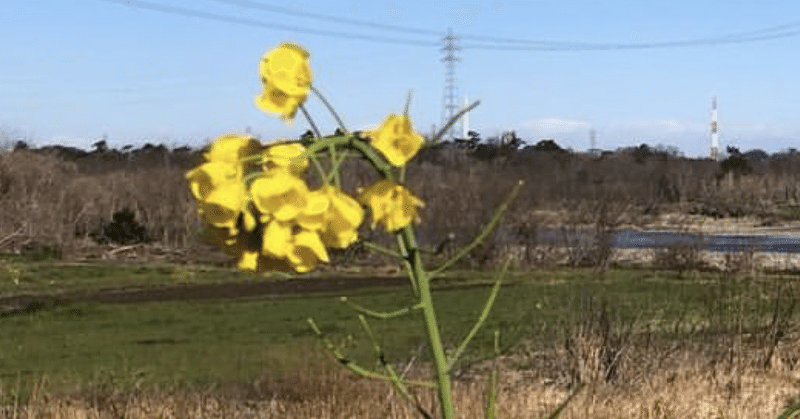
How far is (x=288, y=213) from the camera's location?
144 cm

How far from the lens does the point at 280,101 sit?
149 cm

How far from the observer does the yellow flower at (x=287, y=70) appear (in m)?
1.49

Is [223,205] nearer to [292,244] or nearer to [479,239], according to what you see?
[292,244]

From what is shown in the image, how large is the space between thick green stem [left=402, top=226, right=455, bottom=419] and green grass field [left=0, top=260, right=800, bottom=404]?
758 cm

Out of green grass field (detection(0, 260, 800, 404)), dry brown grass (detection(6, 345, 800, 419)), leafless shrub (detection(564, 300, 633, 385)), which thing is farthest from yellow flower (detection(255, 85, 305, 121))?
leafless shrub (detection(564, 300, 633, 385))

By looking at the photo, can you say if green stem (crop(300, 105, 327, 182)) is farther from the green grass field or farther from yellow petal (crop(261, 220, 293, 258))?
the green grass field

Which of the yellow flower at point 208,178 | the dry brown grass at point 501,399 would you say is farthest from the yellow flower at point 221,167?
the dry brown grass at point 501,399

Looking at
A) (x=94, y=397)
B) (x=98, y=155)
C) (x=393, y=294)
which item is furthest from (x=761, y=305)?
(x=98, y=155)

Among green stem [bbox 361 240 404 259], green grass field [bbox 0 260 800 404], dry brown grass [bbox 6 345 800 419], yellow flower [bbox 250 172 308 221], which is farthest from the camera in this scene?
green grass field [bbox 0 260 800 404]

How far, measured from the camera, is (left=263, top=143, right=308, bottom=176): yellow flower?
1.47 m

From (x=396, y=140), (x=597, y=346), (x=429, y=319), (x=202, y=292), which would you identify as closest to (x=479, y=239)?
(x=429, y=319)

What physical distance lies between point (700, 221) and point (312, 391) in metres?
57.7

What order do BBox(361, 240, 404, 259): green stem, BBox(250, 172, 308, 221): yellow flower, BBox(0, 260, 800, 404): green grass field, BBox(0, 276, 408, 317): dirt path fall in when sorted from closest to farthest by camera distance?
BBox(250, 172, 308, 221): yellow flower
BBox(361, 240, 404, 259): green stem
BBox(0, 260, 800, 404): green grass field
BBox(0, 276, 408, 317): dirt path

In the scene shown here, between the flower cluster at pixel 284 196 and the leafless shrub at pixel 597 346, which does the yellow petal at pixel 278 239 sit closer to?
the flower cluster at pixel 284 196
